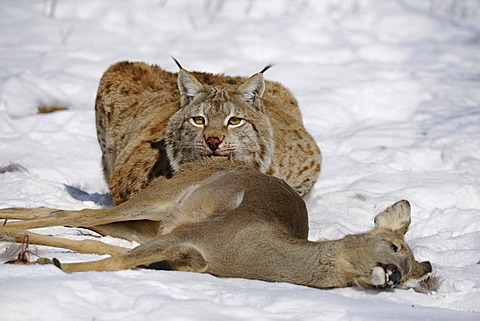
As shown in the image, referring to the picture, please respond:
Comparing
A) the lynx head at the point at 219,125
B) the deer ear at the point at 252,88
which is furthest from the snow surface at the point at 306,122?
the deer ear at the point at 252,88

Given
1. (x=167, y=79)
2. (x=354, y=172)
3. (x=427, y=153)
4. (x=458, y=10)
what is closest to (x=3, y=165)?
(x=167, y=79)

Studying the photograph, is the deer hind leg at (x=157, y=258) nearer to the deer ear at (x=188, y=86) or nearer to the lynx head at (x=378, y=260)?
the lynx head at (x=378, y=260)

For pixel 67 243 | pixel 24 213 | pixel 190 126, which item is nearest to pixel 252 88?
pixel 190 126

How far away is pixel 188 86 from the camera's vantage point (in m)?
6.56

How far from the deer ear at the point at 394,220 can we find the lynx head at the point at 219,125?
1.80 m

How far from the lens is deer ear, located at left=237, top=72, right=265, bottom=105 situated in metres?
6.57

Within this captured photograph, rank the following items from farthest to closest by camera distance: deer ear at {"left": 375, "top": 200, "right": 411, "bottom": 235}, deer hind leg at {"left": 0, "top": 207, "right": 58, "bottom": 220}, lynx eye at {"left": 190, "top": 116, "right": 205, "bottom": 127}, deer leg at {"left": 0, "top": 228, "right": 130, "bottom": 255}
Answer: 1. lynx eye at {"left": 190, "top": 116, "right": 205, "bottom": 127}
2. deer hind leg at {"left": 0, "top": 207, "right": 58, "bottom": 220}
3. deer leg at {"left": 0, "top": 228, "right": 130, "bottom": 255}
4. deer ear at {"left": 375, "top": 200, "right": 411, "bottom": 235}

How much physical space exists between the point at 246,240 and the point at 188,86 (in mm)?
2361

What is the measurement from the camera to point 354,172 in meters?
8.12

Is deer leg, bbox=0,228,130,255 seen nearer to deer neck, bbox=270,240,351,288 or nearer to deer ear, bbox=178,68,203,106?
deer neck, bbox=270,240,351,288

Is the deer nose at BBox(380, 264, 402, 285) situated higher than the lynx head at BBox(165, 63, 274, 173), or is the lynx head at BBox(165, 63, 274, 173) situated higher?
the lynx head at BBox(165, 63, 274, 173)

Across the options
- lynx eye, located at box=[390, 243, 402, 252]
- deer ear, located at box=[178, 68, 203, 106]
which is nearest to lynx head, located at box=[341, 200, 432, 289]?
lynx eye, located at box=[390, 243, 402, 252]

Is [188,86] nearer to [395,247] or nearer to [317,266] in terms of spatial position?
[317,266]

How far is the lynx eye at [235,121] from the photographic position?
639cm
